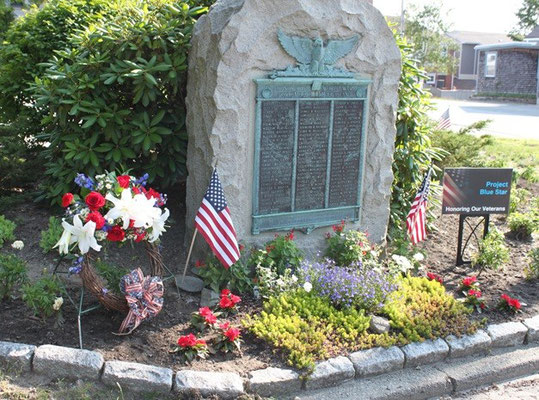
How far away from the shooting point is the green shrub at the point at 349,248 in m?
5.74

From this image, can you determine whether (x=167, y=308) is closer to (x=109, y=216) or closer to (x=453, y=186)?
(x=109, y=216)

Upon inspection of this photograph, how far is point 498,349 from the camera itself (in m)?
4.95

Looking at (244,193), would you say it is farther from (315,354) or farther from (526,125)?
(526,125)

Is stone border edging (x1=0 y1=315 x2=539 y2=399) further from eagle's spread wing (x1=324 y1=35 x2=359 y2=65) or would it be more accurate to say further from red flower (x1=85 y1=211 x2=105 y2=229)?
eagle's spread wing (x1=324 y1=35 x2=359 y2=65)

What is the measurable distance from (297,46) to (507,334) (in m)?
2.94

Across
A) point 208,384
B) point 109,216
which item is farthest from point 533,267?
point 109,216

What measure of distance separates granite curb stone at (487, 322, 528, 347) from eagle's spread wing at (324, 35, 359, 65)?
2.66 meters

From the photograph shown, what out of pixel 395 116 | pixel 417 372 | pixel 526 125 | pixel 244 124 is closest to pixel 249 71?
pixel 244 124

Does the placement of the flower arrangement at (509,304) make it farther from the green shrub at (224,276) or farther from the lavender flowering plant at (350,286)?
the green shrub at (224,276)

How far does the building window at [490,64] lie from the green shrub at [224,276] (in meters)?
38.9

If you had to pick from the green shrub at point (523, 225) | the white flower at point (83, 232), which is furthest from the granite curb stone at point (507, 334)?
the white flower at point (83, 232)

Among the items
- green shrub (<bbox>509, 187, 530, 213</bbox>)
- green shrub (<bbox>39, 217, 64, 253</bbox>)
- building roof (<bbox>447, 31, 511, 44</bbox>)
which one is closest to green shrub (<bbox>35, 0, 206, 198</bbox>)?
green shrub (<bbox>39, 217, 64, 253</bbox>)

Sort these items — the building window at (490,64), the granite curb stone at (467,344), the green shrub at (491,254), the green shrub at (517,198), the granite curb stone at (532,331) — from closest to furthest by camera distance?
the granite curb stone at (467,344)
the granite curb stone at (532,331)
the green shrub at (491,254)
the green shrub at (517,198)
the building window at (490,64)

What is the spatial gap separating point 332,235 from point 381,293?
3.79 ft
